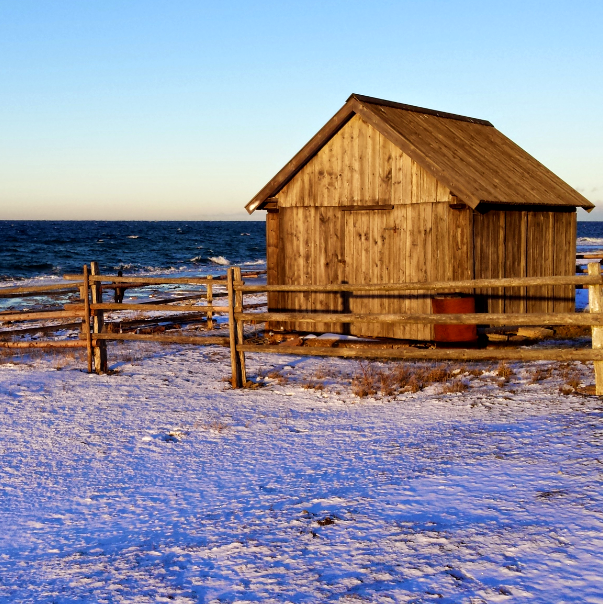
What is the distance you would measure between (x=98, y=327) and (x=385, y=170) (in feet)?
21.5

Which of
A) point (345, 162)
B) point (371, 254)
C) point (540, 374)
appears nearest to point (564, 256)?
point (371, 254)

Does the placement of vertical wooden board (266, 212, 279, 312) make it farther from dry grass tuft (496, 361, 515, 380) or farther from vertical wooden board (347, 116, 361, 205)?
dry grass tuft (496, 361, 515, 380)

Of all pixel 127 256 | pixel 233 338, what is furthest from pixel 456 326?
pixel 127 256

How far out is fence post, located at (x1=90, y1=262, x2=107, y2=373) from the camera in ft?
39.5

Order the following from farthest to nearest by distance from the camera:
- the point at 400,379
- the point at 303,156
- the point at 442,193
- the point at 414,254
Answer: the point at 303,156, the point at 414,254, the point at 442,193, the point at 400,379

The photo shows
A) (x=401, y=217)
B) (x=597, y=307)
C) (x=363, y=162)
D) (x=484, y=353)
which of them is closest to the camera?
(x=597, y=307)

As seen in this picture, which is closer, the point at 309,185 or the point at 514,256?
the point at 514,256

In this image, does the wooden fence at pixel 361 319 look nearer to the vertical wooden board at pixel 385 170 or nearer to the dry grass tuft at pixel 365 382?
the dry grass tuft at pixel 365 382

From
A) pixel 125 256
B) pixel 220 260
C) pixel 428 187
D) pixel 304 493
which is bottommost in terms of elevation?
pixel 304 493

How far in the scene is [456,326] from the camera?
13.0 m

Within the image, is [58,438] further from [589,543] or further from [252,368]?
[589,543]

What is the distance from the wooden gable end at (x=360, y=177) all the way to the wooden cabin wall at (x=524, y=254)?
1.37m

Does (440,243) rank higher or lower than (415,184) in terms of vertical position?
lower

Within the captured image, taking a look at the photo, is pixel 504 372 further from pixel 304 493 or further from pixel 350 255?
pixel 350 255
